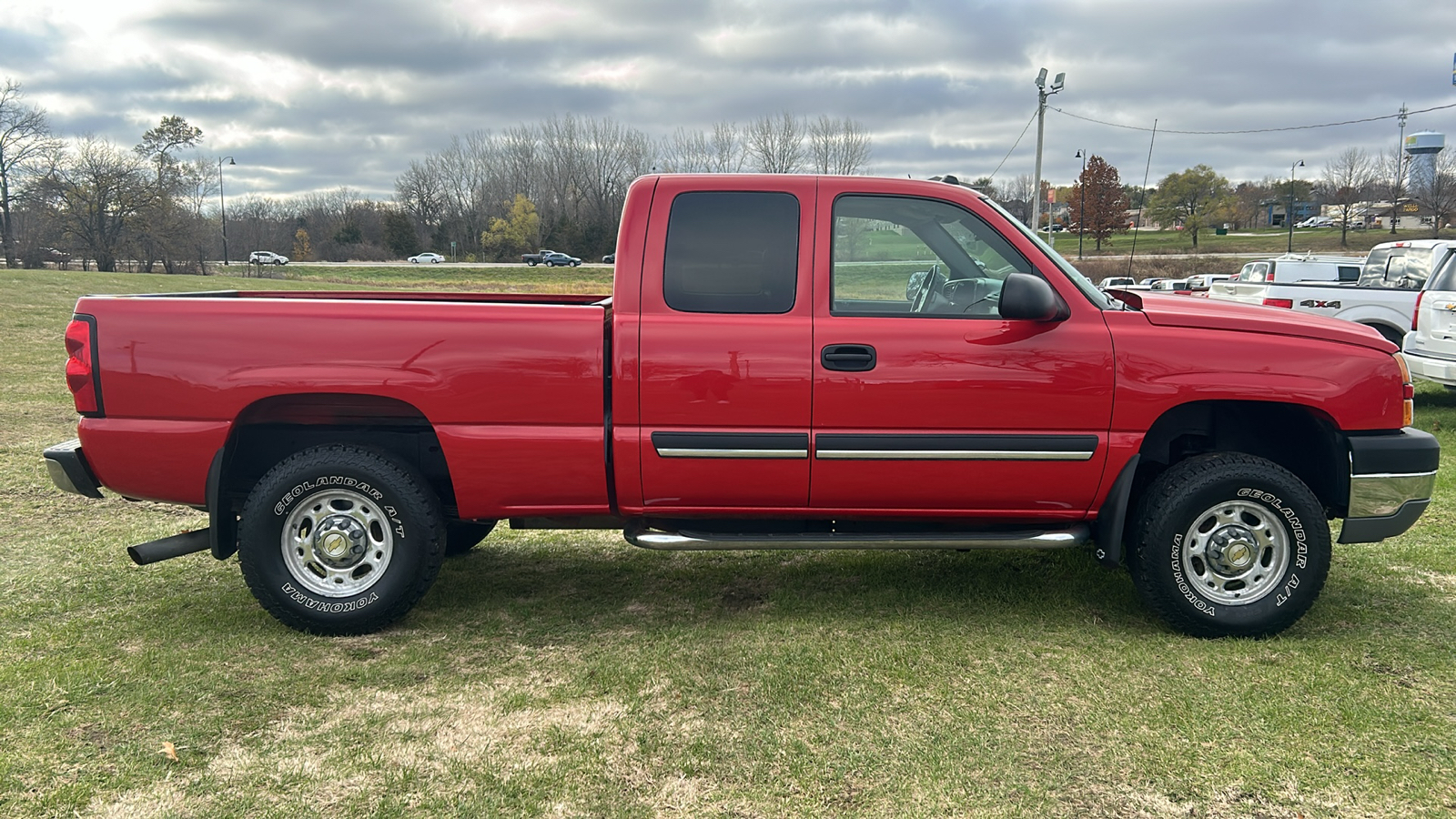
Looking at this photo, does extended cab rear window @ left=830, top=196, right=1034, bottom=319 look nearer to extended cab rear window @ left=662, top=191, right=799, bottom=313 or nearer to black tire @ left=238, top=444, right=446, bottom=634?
extended cab rear window @ left=662, top=191, right=799, bottom=313

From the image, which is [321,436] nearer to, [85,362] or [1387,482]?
[85,362]

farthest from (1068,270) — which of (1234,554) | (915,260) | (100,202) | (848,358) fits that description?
(100,202)

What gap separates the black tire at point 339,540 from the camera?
158 inches

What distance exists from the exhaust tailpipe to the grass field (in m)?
0.35

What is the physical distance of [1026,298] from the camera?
3764 millimetres

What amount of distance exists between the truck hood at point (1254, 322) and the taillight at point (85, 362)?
14.3 ft

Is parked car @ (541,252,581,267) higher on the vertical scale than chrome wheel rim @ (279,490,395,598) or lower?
higher

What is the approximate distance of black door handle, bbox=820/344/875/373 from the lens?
3.89 m

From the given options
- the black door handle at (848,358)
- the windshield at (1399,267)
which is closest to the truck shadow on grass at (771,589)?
the black door handle at (848,358)

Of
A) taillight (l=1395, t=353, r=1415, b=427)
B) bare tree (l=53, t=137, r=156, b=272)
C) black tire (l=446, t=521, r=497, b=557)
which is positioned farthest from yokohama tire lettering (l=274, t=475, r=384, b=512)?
bare tree (l=53, t=137, r=156, b=272)

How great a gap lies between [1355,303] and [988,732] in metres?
11.0

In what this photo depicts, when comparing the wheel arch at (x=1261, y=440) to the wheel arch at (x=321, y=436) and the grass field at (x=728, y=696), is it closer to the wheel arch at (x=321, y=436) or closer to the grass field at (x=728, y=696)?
the grass field at (x=728, y=696)

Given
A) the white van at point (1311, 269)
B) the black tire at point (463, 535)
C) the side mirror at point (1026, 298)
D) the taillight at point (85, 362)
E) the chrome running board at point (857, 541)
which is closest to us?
the side mirror at point (1026, 298)

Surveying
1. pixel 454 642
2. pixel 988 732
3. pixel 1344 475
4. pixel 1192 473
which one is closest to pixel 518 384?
pixel 454 642
